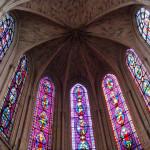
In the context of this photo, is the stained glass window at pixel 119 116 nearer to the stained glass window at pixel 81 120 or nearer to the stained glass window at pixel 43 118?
the stained glass window at pixel 81 120

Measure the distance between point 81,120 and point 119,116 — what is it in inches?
82.9

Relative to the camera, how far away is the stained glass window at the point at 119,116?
11.4 m

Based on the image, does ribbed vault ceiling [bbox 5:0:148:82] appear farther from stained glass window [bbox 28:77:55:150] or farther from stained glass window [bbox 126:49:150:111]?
stained glass window [bbox 28:77:55:150]

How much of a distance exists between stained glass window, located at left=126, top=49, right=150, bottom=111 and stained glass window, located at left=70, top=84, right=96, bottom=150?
10.6 feet

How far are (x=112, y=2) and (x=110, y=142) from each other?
748cm

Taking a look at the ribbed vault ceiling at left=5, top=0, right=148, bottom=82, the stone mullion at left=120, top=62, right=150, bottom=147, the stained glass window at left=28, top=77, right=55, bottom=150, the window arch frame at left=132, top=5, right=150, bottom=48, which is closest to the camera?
the stone mullion at left=120, top=62, right=150, bottom=147

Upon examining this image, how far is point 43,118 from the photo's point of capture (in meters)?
13.0

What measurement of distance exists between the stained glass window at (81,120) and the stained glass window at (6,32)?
507 cm

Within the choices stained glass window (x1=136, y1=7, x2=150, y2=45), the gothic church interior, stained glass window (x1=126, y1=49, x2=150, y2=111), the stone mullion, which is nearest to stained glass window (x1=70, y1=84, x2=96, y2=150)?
the gothic church interior

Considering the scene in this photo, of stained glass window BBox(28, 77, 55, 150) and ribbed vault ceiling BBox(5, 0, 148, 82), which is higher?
ribbed vault ceiling BBox(5, 0, 148, 82)

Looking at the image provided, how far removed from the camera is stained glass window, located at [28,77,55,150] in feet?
38.5

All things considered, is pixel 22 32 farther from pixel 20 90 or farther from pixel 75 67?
pixel 75 67

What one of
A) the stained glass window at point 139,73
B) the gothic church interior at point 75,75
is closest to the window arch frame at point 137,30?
the gothic church interior at point 75,75

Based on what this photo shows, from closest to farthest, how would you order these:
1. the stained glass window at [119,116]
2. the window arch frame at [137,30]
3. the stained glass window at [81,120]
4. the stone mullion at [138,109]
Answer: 1. the stone mullion at [138,109]
2. the stained glass window at [119,116]
3. the stained glass window at [81,120]
4. the window arch frame at [137,30]
